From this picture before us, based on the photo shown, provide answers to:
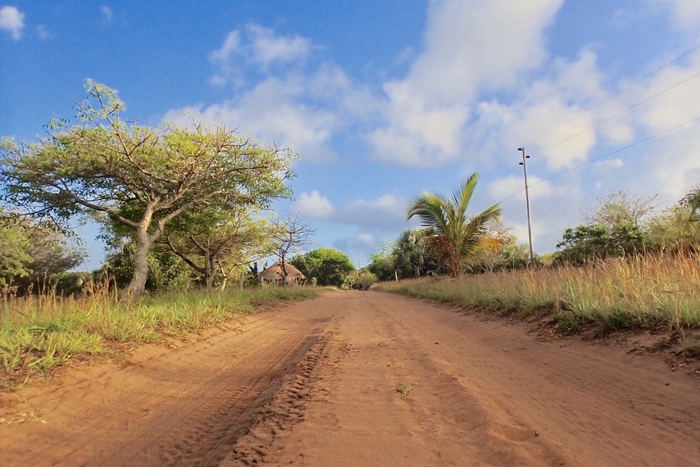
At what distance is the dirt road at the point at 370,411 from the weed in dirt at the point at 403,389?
24mm

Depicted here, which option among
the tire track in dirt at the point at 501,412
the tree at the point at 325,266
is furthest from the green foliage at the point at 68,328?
the tree at the point at 325,266

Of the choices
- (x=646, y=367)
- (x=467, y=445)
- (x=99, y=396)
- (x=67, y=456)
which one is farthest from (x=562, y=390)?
(x=99, y=396)

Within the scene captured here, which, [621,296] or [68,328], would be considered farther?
[621,296]

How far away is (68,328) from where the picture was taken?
5039mm

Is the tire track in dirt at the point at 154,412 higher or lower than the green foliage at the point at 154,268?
lower

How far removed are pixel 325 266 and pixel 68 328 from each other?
66.6m

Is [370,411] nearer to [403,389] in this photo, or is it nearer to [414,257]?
[403,389]

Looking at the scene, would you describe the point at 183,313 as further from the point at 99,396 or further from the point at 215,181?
the point at 215,181

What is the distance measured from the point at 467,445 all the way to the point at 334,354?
320cm

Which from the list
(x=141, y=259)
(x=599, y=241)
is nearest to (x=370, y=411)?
(x=141, y=259)

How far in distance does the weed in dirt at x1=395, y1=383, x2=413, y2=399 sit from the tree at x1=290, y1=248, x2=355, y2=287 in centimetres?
6258

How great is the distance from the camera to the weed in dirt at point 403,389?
356 cm

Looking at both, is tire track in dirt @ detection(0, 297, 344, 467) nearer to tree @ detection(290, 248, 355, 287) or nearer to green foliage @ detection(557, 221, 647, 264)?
green foliage @ detection(557, 221, 647, 264)

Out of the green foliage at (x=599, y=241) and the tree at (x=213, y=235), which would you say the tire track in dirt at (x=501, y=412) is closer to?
the tree at (x=213, y=235)
